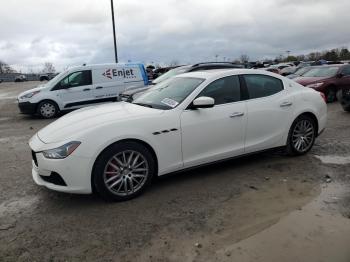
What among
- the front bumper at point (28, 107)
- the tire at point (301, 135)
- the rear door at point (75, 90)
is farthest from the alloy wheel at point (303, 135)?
the front bumper at point (28, 107)

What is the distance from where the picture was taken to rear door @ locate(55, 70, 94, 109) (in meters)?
12.8

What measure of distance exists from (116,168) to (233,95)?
204cm

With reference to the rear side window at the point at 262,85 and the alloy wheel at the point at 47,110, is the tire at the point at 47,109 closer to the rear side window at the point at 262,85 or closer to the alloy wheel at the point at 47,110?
the alloy wheel at the point at 47,110

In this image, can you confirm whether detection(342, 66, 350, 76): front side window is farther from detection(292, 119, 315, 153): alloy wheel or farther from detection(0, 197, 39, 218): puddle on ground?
detection(0, 197, 39, 218): puddle on ground

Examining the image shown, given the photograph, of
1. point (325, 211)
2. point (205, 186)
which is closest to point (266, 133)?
point (205, 186)

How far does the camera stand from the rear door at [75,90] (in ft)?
42.1

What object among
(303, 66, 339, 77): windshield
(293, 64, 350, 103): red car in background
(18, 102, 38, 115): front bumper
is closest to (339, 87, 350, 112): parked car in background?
(293, 64, 350, 103): red car in background

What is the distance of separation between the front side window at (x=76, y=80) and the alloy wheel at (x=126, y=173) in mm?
8984

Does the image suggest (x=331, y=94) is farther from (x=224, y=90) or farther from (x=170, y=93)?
(x=170, y=93)

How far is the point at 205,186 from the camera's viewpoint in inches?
195

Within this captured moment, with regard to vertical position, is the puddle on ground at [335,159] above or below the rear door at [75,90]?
below

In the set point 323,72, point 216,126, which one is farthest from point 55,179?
point 323,72

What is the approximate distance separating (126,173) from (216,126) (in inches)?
54.5

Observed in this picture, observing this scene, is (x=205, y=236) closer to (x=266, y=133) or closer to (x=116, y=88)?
(x=266, y=133)
